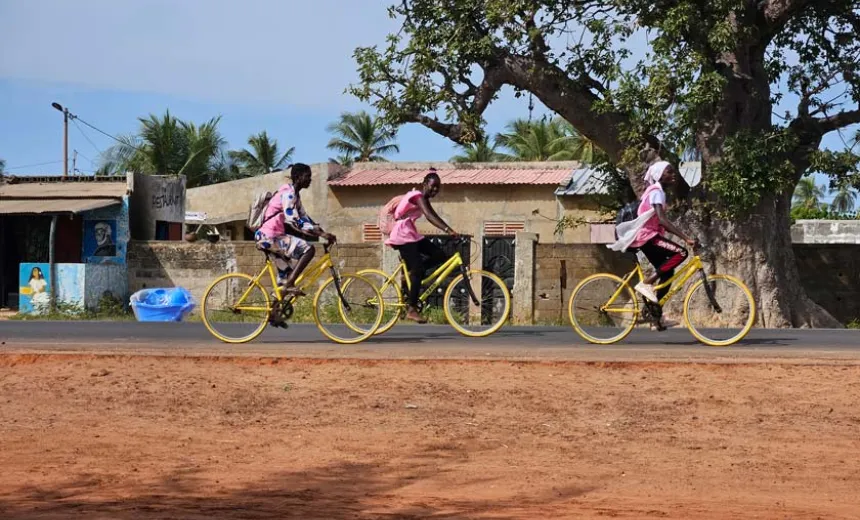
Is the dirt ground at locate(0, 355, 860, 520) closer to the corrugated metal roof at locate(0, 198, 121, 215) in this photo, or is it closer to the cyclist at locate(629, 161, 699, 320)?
the cyclist at locate(629, 161, 699, 320)

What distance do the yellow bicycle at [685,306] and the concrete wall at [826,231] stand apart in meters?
28.9

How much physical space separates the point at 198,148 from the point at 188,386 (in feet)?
137

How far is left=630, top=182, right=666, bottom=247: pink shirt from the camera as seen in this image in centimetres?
1182

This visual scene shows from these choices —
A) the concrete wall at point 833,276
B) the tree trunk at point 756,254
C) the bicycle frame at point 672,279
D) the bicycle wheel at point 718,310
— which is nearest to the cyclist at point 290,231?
the bicycle frame at point 672,279

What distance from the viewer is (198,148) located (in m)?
50.4

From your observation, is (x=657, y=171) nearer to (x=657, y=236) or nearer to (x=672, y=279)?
(x=657, y=236)

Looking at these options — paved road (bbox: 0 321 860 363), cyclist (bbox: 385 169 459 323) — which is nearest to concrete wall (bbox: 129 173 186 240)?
paved road (bbox: 0 321 860 363)

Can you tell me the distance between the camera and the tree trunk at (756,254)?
19719mm

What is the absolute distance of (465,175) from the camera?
35.1 metres

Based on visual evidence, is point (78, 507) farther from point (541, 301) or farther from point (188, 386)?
point (541, 301)

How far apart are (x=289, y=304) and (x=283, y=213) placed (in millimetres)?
1055

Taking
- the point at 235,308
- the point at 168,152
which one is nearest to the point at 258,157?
the point at 168,152

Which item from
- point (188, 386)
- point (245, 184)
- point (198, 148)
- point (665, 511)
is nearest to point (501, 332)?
point (188, 386)

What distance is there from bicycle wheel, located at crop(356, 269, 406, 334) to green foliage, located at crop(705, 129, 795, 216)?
26.9 feet
